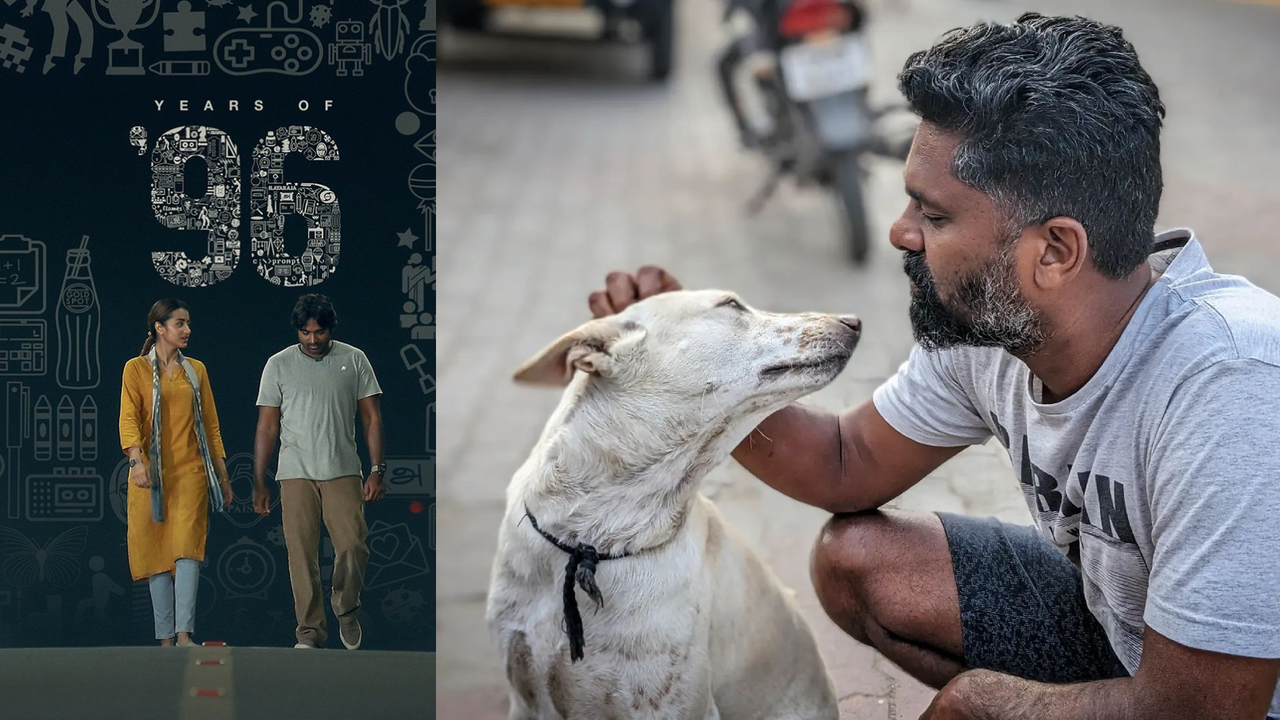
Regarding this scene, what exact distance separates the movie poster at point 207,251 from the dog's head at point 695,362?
30 cm

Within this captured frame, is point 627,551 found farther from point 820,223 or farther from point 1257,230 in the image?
point 1257,230

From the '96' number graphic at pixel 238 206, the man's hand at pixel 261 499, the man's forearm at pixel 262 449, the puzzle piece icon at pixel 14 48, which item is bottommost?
the man's hand at pixel 261 499

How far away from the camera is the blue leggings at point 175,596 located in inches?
97.0

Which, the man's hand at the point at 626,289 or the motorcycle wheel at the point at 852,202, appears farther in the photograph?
the motorcycle wheel at the point at 852,202

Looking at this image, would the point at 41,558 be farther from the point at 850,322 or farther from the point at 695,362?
the point at 850,322

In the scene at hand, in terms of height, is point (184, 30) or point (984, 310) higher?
point (184, 30)

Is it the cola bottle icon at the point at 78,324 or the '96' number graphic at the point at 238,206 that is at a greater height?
the '96' number graphic at the point at 238,206

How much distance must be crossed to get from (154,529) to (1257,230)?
5.57 metres

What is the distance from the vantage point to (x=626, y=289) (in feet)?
8.91

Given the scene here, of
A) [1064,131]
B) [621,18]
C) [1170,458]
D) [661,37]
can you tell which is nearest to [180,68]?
[1064,131]

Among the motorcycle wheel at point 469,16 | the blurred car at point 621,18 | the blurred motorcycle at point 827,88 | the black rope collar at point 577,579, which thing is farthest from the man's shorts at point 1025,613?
the motorcycle wheel at point 469,16

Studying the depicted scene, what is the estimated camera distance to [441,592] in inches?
138

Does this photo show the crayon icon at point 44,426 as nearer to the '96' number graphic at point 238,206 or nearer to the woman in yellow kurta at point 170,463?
the woman in yellow kurta at point 170,463

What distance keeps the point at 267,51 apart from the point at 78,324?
0.61 metres
